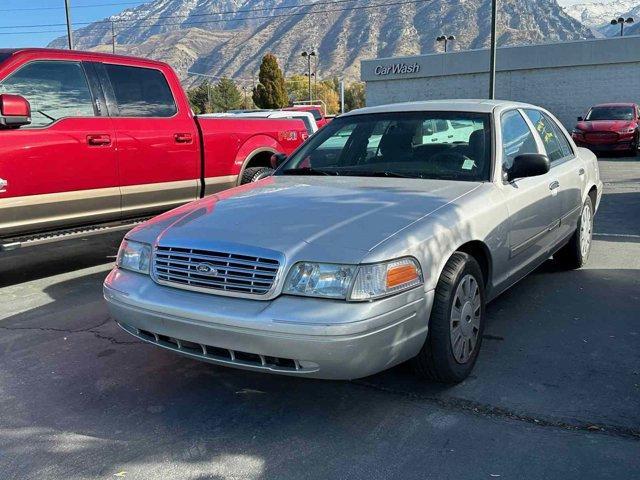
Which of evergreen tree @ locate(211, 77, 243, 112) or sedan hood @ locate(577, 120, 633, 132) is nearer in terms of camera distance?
sedan hood @ locate(577, 120, 633, 132)

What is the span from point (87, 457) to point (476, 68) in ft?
121

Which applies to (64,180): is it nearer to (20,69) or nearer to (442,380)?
(20,69)

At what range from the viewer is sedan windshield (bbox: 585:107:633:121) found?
776 inches

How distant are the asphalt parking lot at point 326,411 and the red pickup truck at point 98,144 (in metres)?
1.28

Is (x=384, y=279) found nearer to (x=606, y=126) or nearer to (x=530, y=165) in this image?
(x=530, y=165)

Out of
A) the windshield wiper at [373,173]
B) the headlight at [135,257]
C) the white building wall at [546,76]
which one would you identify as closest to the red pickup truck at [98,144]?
the headlight at [135,257]

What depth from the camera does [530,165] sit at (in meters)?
4.14

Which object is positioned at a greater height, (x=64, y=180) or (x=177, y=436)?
(x=64, y=180)

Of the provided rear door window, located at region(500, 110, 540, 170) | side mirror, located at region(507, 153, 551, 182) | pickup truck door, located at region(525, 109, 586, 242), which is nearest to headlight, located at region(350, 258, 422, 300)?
side mirror, located at region(507, 153, 551, 182)

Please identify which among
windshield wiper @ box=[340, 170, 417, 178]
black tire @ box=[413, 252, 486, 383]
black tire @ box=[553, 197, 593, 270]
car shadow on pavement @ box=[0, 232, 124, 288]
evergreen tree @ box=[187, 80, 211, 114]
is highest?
windshield wiper @ box=[340, 170, 417, 178]

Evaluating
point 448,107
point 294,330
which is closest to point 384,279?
point 294,330

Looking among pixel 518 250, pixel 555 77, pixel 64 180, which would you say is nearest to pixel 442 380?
pixel 518 250

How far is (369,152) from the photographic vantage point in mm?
4758

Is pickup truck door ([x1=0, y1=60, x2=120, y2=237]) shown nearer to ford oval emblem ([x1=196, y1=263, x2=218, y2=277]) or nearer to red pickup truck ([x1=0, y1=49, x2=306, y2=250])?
red pickup truck ([x1=0, y1=49, x2=306, y2=250])
